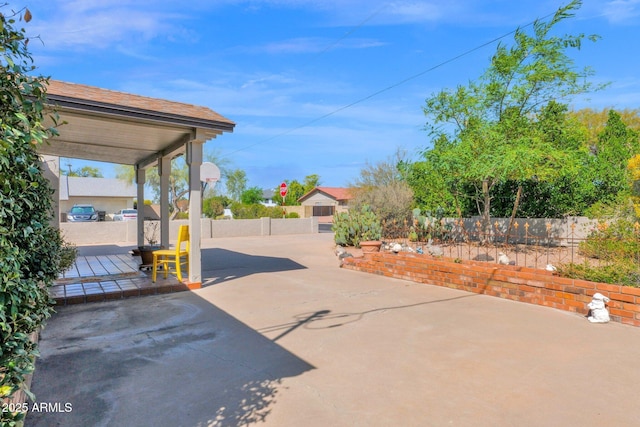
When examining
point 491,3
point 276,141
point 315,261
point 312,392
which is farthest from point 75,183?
point 312,392

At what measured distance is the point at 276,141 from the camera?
1225 inches

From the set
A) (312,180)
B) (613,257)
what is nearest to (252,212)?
(613,257)

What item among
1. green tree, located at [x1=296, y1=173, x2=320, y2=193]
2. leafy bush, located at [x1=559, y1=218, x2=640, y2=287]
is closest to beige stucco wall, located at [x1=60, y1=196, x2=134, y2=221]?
green tree, located at [x1=296, y1=173, x2=320, y2=193]

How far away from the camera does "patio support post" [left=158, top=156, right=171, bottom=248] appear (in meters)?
10.0

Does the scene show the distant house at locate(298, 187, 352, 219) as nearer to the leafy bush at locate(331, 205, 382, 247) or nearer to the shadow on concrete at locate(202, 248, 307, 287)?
the leafy bush at locate(331, 205, 382, 247)

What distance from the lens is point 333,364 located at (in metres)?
3.65

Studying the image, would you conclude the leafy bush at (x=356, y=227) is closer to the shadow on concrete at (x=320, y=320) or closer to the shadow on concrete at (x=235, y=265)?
the shadow on concrete at (x=235, y=265)

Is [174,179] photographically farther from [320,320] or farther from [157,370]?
[157,370]

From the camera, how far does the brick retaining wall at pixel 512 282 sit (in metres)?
4.88

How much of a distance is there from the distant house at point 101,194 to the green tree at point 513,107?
1264 inches

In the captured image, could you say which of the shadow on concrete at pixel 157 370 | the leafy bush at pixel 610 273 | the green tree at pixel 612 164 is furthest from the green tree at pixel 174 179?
the leafy bush at pixel 610 273

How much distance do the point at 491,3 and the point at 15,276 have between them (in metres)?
11.0

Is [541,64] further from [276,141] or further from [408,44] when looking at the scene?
[276,141]

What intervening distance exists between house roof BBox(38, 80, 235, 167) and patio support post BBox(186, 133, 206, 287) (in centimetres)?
22
